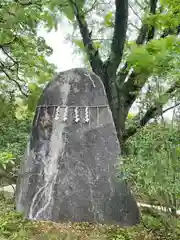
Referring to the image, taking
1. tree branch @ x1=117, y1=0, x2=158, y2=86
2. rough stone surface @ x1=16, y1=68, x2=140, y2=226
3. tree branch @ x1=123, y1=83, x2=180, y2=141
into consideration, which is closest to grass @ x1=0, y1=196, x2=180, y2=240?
rough stone surface @ x1=16, y1=68, x2=140, y2=226

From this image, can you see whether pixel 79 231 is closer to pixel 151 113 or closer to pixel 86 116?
pixel 86 116

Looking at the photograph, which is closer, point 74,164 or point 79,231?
point 79,231

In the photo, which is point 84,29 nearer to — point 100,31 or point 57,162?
point 100,31

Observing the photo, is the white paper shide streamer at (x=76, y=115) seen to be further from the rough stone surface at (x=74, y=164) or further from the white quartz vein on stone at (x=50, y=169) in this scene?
the white quartz vein on stone at (x=50, y=169)

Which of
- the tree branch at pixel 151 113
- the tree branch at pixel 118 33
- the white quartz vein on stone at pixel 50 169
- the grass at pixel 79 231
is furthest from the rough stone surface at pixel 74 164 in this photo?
the tree branch at pixel 118 33

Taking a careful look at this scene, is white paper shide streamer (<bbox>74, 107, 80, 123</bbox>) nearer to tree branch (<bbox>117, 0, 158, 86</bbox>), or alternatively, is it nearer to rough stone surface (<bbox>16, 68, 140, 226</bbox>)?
rough stone surface (<bbox>16, 68, 140, 226</bbox>)

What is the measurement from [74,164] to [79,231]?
0.97 meters

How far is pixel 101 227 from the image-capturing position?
14.5 ft

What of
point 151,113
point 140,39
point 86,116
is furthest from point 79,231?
point 140,39

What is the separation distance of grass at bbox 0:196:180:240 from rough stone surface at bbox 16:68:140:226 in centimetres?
18

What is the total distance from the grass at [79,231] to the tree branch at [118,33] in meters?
3.03

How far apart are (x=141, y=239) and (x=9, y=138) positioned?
3.88 m

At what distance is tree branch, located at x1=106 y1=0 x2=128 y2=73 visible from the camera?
564 centimetres

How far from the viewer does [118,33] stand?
19.5 feet
